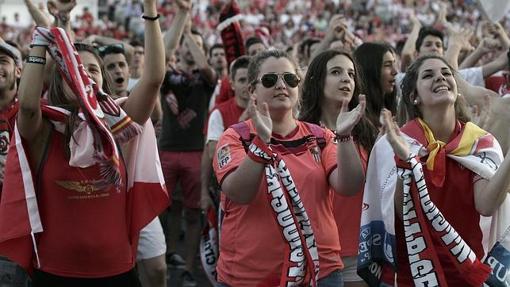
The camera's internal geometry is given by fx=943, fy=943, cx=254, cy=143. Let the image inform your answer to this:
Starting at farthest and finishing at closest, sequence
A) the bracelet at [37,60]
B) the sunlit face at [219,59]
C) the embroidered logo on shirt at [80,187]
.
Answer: the sunlit face at [219,59], the embroidered logo on shirt at [80,187], the bracelet at [37,60]

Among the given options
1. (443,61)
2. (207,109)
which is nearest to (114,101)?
(443,61)

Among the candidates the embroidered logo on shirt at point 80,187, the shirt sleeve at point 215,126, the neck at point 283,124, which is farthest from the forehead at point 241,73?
the embroidered logo on shirt at point 80,187

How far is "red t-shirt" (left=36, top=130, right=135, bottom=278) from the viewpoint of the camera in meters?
4.12

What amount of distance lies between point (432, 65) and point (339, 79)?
743 millimetres

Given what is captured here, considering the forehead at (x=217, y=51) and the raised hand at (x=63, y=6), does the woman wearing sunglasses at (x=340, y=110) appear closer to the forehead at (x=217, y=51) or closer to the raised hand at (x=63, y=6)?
the raised hand at (x=63, y=6)

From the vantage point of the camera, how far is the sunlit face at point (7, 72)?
530 cm

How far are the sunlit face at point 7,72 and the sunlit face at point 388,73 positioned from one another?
2277mm

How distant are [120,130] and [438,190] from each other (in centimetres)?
143

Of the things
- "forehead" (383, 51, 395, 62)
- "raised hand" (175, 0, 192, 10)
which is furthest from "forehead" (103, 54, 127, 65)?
"forehead" (383, 51, 395, 62)

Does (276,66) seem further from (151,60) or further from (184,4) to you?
(184,4)

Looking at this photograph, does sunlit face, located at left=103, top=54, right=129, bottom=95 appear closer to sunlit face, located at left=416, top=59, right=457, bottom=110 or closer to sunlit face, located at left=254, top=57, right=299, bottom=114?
sunlit face, located at left=254, top=57, right=299, bottom=114

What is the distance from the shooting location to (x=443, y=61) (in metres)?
4.57

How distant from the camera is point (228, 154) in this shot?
4.28 m

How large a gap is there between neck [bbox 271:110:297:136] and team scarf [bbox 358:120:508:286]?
42 centimetres
